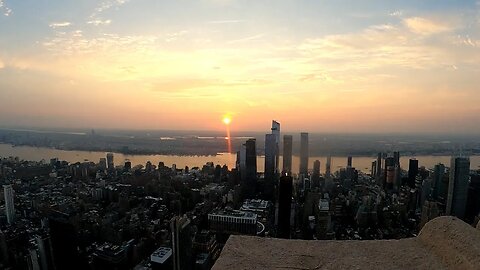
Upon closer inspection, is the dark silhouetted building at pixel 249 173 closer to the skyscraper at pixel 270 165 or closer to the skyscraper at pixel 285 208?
the skyscraper at pixel 270 165

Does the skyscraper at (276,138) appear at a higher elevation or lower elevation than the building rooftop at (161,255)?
higher

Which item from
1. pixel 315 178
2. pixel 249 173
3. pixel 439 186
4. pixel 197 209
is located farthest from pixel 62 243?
pixel 439 186

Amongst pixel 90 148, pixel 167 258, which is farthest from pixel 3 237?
pixel 90 148

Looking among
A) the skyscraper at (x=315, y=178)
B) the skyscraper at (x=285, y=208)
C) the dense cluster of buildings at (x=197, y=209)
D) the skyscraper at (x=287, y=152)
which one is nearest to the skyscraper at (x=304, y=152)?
the dense cluster of buildings at (x=197, y=209)

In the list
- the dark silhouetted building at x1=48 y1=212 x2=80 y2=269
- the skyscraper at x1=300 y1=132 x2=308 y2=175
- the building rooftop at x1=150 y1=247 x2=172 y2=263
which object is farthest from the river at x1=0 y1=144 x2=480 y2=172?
the dark silhouetted building at x1=48 y1=212 x2=80 y2=269

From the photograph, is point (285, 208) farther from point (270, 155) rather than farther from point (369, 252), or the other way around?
point (369, 252)
